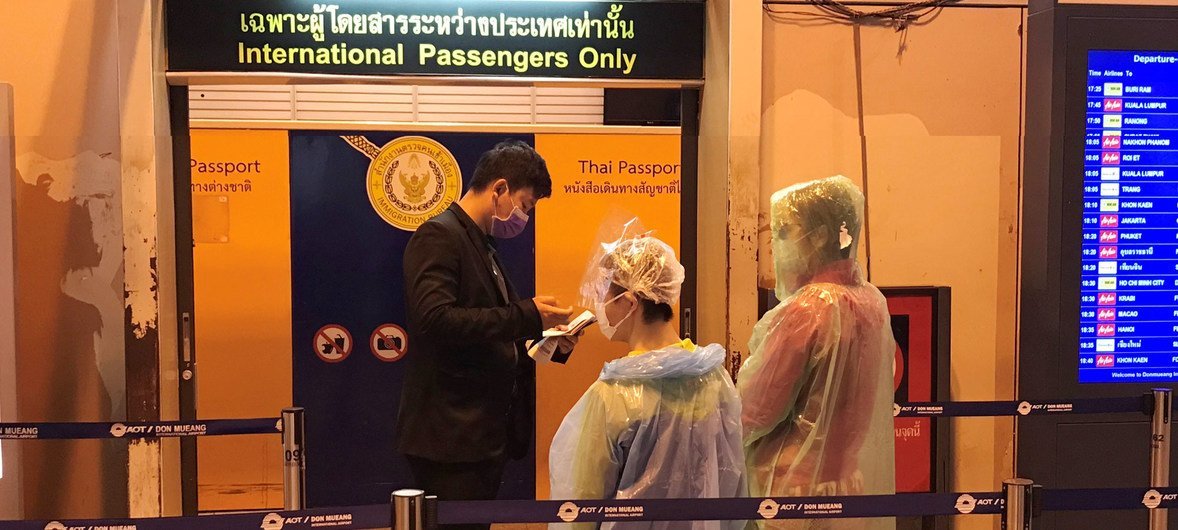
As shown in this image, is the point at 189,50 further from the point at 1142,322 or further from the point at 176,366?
the point at 1142,322

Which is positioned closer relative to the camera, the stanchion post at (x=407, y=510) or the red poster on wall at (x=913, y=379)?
the stanchion post at (x=407, y=510)

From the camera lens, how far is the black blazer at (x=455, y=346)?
2.84m

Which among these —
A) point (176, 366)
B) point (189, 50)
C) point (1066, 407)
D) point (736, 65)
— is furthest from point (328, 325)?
point (1066, 407)

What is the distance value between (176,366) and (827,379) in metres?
2.62

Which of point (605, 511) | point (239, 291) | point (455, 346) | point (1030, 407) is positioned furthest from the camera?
point (239, 291)

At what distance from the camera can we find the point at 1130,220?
12.8 feet

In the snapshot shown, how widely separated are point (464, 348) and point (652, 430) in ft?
2.79

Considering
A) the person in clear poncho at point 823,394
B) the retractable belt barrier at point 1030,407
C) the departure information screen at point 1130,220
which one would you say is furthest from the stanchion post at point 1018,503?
the departure information screen at point 1130,220

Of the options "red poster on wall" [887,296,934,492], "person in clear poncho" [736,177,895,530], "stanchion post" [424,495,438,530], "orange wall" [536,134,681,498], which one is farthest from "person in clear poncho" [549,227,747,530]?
"orange wall" [536,134,681,498]

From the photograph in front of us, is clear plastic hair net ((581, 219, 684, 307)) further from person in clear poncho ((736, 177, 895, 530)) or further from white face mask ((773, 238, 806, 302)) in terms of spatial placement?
white face mask ((773, 238, 806, 302))

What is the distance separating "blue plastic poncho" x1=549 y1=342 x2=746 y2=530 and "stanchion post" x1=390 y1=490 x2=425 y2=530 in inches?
15.3

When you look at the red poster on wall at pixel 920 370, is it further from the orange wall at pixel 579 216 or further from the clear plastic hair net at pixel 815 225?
the clear plastic hair net at pixel 815 225

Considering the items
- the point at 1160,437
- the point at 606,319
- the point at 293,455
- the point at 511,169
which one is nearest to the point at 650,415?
the point at 606,319

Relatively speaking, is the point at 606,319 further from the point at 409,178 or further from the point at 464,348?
the point at 409,178
